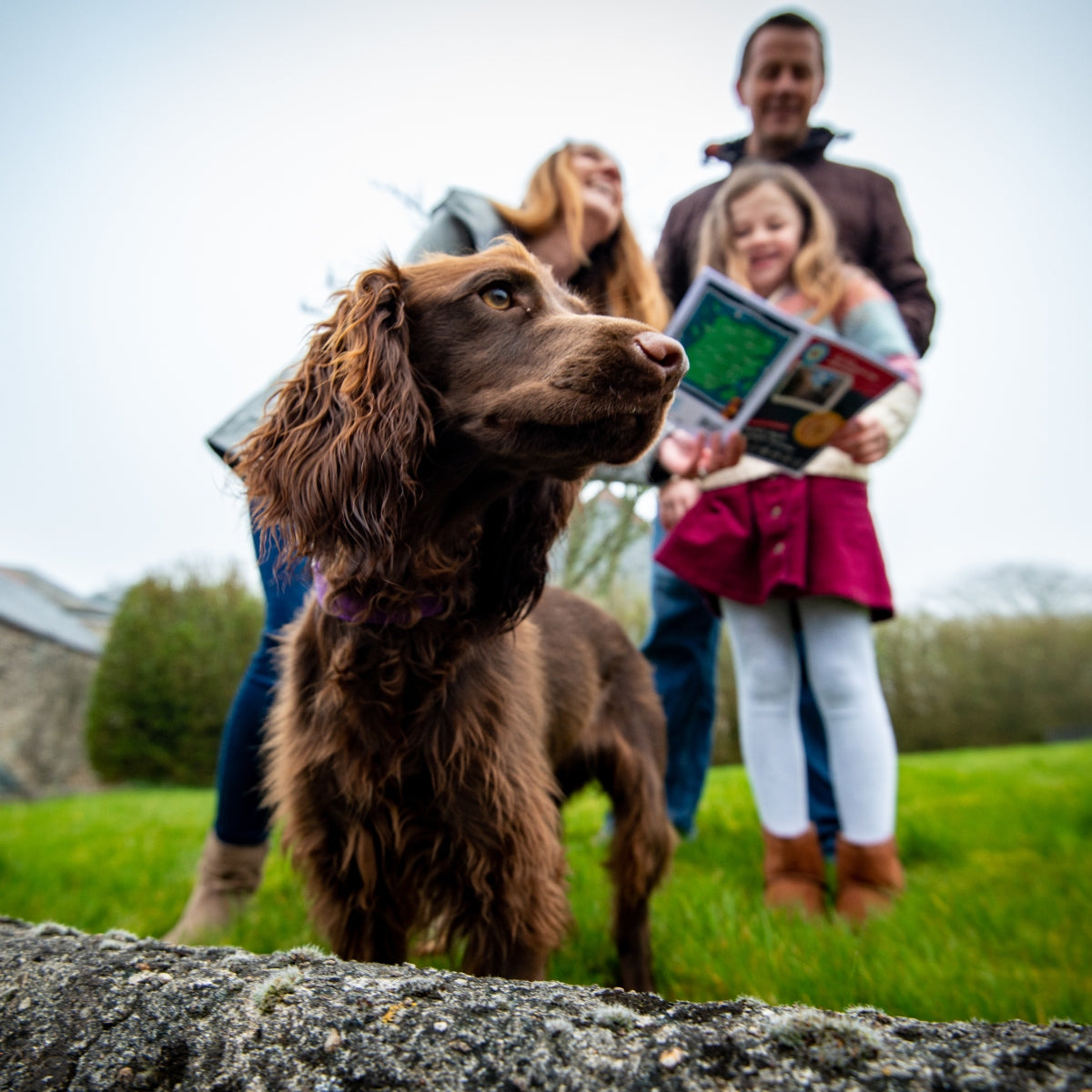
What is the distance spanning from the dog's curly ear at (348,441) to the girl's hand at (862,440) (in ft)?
4.82

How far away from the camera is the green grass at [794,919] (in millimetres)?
1729

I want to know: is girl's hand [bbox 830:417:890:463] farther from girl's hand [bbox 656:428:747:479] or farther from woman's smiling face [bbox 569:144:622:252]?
woman's smiling face [bbox 569:144:622:252]

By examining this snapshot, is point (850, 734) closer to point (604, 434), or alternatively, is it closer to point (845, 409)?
point (845, 409)

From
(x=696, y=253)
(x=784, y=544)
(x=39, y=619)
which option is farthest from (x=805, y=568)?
(x=39, y=619)

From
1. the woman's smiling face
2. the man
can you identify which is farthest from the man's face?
the woman's smiling face

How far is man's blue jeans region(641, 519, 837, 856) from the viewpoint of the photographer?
12.4 ft

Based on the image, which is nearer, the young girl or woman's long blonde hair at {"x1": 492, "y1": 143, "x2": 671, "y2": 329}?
the young girl

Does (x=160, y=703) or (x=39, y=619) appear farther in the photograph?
(x=39, y=619)

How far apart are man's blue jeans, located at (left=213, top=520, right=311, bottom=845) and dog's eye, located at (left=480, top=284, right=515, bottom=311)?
1155mm

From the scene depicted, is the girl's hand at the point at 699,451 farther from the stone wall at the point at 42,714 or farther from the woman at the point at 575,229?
the stone wall at the point at 42,714

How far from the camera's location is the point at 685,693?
12.6ft

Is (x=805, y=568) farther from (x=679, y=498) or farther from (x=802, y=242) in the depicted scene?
(x=802, y=242)

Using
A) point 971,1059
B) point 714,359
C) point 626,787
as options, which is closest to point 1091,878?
point 626,787

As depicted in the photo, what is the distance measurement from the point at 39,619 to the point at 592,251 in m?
15.8
